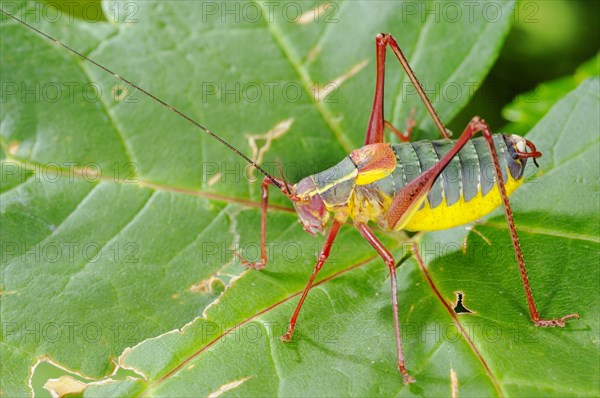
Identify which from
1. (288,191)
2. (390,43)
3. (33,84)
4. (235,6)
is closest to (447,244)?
(288,191)

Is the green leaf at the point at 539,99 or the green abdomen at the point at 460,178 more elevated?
the green leaf at the point at 539,99

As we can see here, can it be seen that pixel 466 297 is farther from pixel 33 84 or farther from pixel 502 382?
pixel 33 84

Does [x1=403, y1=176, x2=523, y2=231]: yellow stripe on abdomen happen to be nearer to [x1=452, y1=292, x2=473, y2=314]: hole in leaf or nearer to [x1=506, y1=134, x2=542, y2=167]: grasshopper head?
[x1=506, y1=134, x2=542, y2=167]: grasshopper head

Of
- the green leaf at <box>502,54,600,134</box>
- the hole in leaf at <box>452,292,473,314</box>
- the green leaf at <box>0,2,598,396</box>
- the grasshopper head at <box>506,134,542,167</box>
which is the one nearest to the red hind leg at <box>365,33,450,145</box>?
the green leaf at <box>0,2,598,396</box>

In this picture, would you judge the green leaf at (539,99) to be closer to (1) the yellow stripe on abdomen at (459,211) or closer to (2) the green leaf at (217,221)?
(2) the green leaf at (217,221)

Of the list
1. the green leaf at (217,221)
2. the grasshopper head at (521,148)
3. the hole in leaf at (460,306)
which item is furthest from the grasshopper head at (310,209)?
the grasshopper head at (521,148)

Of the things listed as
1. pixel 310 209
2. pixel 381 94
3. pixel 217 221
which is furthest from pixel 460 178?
pixel 217 221
